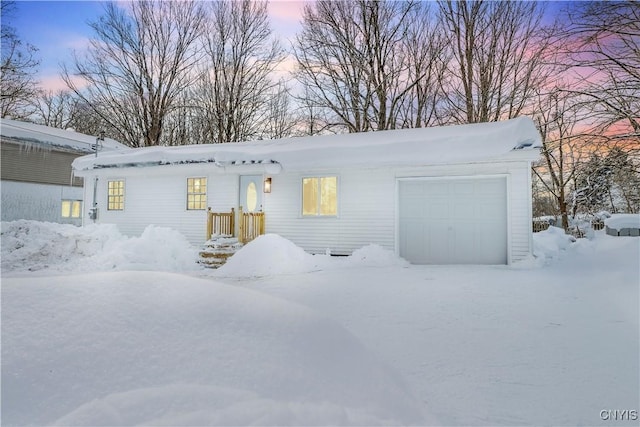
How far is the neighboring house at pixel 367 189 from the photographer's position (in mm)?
8977

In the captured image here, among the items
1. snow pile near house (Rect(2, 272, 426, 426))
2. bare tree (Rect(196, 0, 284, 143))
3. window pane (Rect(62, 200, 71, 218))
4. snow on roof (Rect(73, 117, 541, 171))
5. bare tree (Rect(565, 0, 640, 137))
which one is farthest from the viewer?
bare tree (Rect(196, 0, 284, 143))

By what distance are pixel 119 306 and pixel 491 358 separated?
3.34 metres

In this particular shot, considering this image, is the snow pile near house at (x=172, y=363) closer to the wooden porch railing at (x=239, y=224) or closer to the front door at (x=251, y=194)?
the wooden porch railing at (x=239, y=224)

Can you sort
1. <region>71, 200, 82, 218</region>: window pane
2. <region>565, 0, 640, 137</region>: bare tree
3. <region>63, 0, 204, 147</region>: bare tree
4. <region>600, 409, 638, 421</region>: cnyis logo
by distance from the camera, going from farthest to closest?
<region>63, 0, 204, 147</region>: bare tree → <region>71, 200, 82, 218</region>: window pane → <region>565, 0, 640, 137</region>: bare tree → <region>600, 409, 638, 421</region>: cnyis logo

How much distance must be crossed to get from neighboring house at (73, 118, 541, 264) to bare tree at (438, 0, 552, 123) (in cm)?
972

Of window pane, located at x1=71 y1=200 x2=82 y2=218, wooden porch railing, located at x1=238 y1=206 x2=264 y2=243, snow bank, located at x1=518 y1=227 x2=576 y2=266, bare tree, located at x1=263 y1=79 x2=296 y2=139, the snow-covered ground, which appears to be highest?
bare tree, located at x1=263 y1=79 x2=296 y2=139

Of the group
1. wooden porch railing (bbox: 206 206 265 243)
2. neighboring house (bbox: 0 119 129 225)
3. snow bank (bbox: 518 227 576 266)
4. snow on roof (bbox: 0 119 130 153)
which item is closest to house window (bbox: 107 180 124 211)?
snow on roof (bbox: 0 119 130 153)

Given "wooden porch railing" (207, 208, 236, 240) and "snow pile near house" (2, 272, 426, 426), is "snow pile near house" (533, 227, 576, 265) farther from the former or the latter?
"wooden porch railing" (207, 208, 236, 240)

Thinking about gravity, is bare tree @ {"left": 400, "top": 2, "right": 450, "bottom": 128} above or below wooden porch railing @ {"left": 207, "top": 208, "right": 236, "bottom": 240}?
above

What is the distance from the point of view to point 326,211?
35.1ft

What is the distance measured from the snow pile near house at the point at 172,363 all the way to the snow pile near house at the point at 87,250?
7005 millimetres

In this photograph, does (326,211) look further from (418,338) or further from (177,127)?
(177,127)

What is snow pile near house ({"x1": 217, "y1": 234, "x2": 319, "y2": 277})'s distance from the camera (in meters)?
8.59

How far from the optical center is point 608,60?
18.9ft
